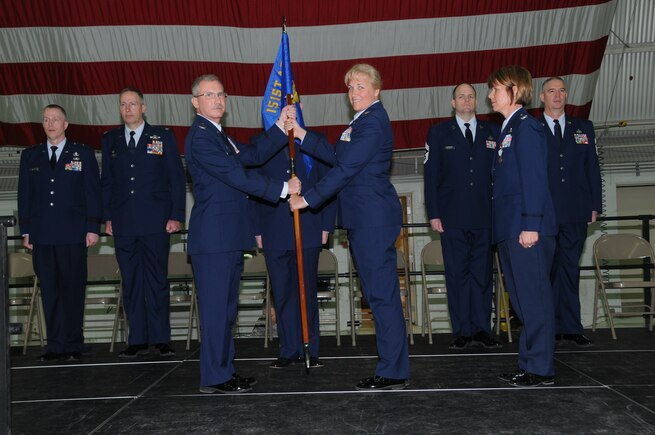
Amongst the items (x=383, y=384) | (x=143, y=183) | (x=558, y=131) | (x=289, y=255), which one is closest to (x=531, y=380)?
(x=383, y=384)

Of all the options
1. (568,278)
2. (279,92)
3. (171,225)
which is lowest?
(568,278)

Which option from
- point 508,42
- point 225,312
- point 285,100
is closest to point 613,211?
point 508,42

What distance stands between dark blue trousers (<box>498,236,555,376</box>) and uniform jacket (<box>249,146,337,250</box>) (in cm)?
130

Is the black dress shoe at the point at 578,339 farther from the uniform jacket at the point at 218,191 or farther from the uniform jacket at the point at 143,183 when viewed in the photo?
the uniform jacket at the point at 143,183

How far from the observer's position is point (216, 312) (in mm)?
3346

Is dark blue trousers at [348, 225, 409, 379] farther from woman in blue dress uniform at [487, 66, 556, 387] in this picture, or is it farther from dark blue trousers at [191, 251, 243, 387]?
dark blue trousers at [191, 251, 243, 387]

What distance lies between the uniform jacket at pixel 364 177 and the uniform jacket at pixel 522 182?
536mm

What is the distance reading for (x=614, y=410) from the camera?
2785mm

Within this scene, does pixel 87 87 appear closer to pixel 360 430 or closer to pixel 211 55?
pixel 211 55

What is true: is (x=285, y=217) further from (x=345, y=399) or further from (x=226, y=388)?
(x=345, y=399)

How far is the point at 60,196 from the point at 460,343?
301 cm

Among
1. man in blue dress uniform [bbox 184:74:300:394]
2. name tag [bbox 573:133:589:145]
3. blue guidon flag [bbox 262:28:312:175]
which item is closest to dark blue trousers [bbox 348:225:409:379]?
man in blue dress uniform [bbox 184:74:300:394]

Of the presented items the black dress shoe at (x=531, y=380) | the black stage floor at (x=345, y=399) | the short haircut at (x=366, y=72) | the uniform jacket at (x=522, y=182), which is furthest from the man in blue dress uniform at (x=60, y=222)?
the black dress shoe at (x=531, y=380)

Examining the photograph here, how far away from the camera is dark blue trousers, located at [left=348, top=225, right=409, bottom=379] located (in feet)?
10.7
